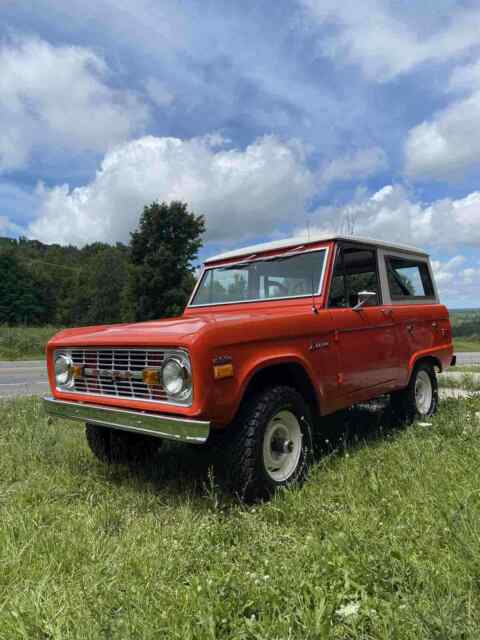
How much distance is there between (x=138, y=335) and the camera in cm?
294

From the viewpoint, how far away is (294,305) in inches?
150

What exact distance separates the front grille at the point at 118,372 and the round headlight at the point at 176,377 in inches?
1.9

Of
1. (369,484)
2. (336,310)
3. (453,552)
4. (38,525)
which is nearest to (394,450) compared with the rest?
(369,484)

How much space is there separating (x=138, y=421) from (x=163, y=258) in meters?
28.9

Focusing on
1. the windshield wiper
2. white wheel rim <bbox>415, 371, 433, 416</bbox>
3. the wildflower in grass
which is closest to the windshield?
the windshield wiper

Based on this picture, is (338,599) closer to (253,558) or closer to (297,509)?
(253,558)

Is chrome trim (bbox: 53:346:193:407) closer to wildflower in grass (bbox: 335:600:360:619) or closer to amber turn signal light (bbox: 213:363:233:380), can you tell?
amber turn signal light (bbox: 213:363:233:380)

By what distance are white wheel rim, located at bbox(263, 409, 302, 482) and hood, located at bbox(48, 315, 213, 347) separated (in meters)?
0.86

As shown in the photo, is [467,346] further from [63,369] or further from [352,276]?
[63,369]

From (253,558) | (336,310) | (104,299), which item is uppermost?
(104,299)

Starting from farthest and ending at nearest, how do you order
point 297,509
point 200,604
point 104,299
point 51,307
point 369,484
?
point 51,307
point 104,299
point 369,484
point 297,509
point 200,604

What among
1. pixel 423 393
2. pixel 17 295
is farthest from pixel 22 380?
pixel 17 295

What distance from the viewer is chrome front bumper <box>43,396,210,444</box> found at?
2570 mm

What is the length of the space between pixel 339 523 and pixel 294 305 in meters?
1.78
